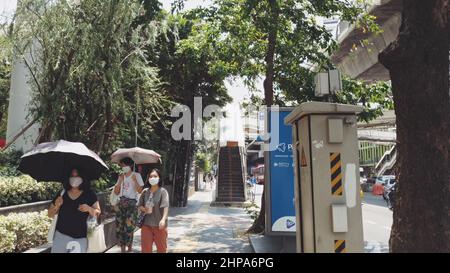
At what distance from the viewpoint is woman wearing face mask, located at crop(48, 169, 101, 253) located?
5020 mm

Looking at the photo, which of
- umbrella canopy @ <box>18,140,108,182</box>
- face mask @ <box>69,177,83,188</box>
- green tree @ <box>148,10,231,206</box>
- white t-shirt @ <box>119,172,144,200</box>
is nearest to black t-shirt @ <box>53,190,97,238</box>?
face mask @ <box>69,177,83,188</box>

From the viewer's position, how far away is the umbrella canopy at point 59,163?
5379 millimetres

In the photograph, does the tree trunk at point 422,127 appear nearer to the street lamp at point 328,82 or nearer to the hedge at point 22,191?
the street lamp at point 328,82

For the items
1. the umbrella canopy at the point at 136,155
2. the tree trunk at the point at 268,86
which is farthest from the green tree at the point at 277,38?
the umbrella canopy at the point at 136,155

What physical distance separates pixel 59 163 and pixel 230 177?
70.5ft

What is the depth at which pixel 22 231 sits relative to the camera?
22.4ft

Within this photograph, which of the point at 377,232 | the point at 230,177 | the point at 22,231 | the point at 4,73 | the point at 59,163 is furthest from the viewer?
the point at 230,177

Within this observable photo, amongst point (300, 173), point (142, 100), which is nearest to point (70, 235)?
point (300, 173)

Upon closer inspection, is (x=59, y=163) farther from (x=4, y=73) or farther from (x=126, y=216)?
(x=4, y=73)

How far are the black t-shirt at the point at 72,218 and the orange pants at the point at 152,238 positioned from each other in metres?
1.78

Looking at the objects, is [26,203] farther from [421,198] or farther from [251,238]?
[421,198]

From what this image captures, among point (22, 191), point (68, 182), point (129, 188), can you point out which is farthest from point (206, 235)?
point (68, 182)
